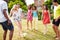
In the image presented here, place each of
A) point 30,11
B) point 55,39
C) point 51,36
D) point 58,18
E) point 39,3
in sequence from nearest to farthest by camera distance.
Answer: point 58,18 → point 55,39 → point 51,36 → point 30,11 → point 39,3

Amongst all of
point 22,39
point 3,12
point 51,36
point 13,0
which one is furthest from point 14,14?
point 13,0

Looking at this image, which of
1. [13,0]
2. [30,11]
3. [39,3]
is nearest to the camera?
[30,11]

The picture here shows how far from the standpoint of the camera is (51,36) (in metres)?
11.4

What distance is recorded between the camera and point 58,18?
31.1 ft

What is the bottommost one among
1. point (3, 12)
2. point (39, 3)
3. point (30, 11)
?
point (39, 3)

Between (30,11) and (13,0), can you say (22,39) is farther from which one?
(13,0)

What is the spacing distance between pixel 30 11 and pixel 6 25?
4.64 metres

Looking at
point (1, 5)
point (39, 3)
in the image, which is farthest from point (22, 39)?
point (39, 3)

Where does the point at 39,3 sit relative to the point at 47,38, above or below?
below

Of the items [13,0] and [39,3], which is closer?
[13,0]

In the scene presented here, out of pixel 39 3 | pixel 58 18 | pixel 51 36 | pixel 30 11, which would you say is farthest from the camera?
pixel 39 3

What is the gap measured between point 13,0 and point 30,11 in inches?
825

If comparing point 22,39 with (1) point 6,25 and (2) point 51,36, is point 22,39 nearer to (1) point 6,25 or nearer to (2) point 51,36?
(2) point 51,36

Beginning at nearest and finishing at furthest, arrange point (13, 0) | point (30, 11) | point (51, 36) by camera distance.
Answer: point (51, 36)
point (30, 11)
point (13, 0)
